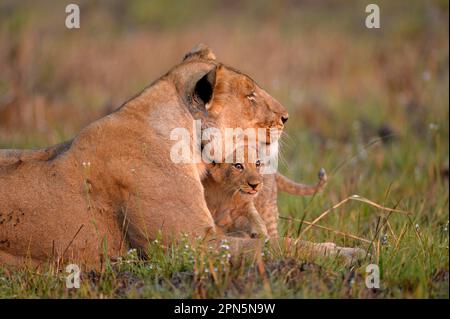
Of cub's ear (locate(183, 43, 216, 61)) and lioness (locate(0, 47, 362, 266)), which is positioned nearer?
lioness (locate(0, 47, 362, 266))

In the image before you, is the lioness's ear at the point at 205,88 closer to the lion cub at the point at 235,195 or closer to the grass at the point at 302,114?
the lion cub at the point at 235,195

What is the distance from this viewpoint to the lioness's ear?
486 cm

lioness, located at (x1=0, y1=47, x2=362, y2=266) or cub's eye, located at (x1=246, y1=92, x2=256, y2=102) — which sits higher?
cub's eye, located at (x1=246, y1=92, x2=256, y2=102)

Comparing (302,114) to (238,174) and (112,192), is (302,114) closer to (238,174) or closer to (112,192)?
(238,174)

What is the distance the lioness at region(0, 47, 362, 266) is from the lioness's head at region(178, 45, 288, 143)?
0.05 feet

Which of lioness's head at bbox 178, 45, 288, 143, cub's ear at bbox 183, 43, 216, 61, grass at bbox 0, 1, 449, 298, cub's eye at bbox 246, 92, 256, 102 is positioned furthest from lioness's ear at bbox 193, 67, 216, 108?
grass at bbox 0, 1, 449, 298

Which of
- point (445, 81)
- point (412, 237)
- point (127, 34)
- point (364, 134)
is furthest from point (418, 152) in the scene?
point (127, 34)

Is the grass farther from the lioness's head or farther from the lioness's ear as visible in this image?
the lioness's ear

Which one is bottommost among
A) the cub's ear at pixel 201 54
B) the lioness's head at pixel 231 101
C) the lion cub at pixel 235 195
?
the lion cub at pixel 235 195

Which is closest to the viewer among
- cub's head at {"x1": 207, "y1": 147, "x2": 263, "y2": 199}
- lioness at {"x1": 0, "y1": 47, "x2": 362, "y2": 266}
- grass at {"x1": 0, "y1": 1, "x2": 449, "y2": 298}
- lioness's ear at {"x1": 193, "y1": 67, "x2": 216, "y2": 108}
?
grass at {"x1": 0, "y1": 1, "x2": 449, "y2": 298}

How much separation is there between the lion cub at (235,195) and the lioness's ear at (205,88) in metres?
0.57

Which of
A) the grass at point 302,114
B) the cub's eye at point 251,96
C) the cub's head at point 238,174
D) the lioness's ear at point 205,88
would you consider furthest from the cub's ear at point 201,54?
the grass at point 302,114

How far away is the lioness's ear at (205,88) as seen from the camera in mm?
4855
